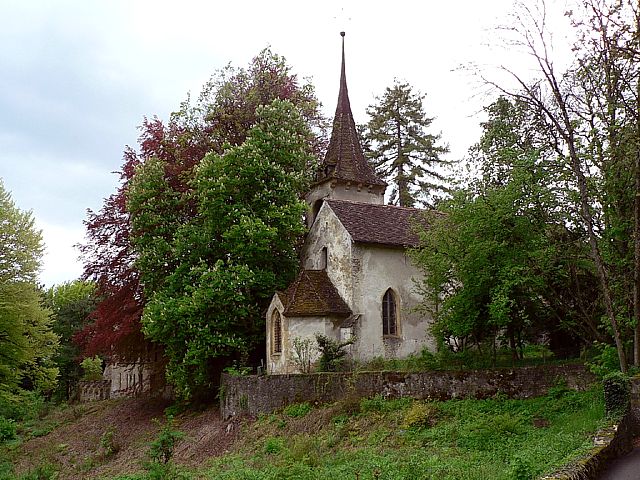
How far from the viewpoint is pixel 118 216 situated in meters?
30.7

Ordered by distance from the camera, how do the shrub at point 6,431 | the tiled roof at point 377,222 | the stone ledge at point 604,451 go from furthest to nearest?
the shrub at point 6,431
the tiled roof at point 377,222
the stone ledge at point 604,451

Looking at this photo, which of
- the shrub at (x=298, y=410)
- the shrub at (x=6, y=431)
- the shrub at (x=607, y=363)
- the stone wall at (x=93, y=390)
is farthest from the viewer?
the stone wall at (x=93, y=390)

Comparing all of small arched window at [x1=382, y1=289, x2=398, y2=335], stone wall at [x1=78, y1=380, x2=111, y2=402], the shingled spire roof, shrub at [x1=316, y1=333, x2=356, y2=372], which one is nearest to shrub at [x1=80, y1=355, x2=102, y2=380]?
stone wall at [x1=78, y1=380, x2=111, y2=402]

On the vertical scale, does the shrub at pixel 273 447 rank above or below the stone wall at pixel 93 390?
below

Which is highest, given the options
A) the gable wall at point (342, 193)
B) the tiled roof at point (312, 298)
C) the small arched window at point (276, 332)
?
the gable wall at point (342, 193)

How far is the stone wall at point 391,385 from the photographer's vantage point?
18.0 metres

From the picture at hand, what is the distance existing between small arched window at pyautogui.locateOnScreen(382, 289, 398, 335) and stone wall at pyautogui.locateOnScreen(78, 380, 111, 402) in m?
25.0

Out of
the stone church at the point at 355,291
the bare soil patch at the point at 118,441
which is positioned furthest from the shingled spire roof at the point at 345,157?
the bare soil patch at the point at 118,441

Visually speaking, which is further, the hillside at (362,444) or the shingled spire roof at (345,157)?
the shingled spire roof at (345,157)

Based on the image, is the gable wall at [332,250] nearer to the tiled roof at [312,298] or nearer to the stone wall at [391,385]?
the tiled roof at [312,298]

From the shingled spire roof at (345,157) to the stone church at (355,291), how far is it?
2.86 metres

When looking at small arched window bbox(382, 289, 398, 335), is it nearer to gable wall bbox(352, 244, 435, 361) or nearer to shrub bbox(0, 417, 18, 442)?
gable wall bbox(352, 244, 435, 361)

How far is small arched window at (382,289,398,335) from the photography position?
2728 cm

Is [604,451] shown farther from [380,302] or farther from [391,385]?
[380,302]
